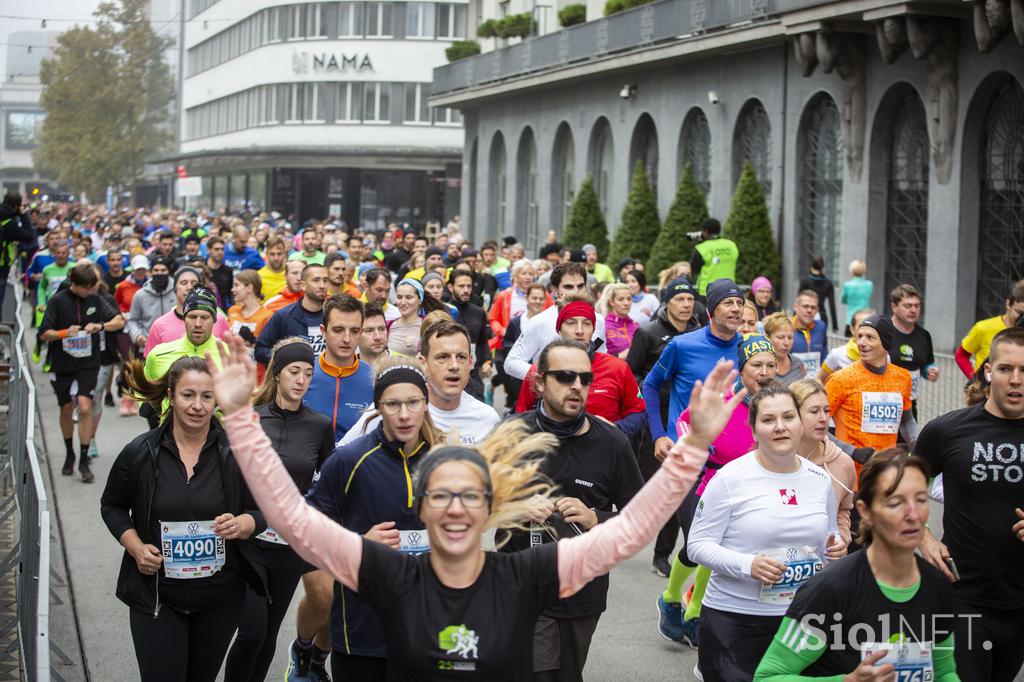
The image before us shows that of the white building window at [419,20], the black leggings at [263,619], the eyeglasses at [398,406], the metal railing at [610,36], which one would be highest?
the white building window at [419,20]

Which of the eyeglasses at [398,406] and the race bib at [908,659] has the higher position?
the eyeglasses at [398,406]

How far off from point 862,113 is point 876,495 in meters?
20.2

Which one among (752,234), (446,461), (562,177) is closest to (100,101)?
(562,177)

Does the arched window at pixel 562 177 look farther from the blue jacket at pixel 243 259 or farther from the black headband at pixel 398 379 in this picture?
the black headband at pixel 398 379

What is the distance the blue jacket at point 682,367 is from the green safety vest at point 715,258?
10347 mm

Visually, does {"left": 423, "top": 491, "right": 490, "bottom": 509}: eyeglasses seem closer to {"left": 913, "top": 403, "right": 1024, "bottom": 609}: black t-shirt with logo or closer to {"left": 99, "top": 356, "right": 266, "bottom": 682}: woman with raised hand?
{"left": 99, "top": 356, "right": 266, "bottom": 682}: woman with raised hand

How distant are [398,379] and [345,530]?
5.94 feet

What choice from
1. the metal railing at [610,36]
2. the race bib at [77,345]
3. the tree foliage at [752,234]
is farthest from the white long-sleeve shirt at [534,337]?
the tree foliage at [752,234]

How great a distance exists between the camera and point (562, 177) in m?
39.7

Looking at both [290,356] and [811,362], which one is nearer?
[290,356]

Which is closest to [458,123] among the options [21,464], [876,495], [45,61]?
[45,61]

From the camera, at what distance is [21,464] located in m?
9.07

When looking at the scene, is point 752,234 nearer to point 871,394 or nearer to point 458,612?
point 871,394

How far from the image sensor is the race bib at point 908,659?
178 inches
